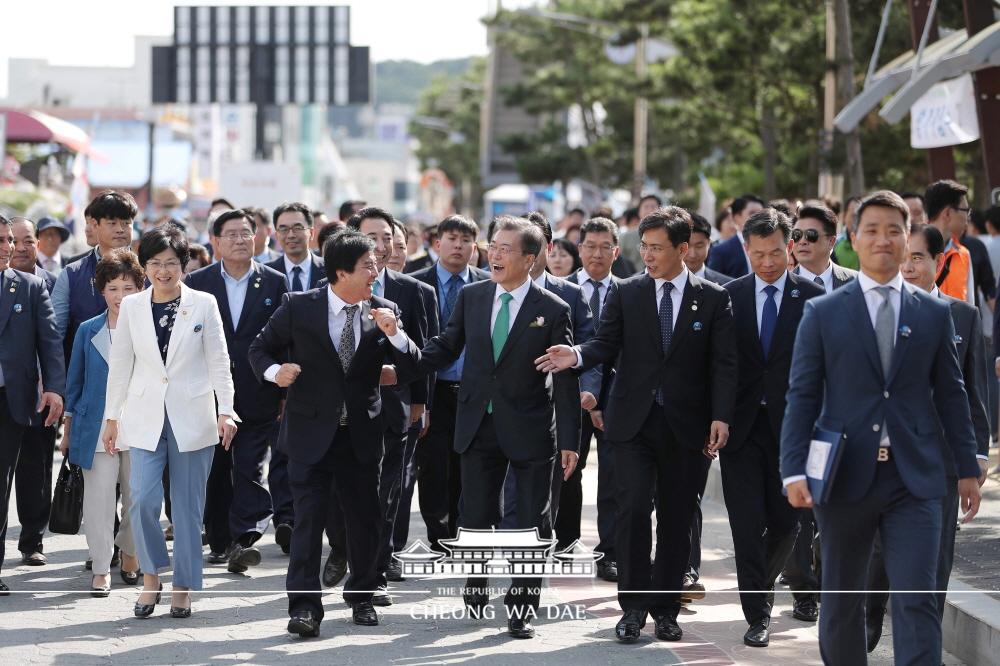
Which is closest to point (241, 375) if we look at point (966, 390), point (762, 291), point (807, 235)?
point (762, 291)

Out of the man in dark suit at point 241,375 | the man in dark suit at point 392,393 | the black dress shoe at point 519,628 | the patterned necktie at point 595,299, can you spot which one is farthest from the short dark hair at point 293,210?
the black dress shoe at point 519,628

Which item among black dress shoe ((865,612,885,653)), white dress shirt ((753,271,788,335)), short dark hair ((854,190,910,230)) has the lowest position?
black dress shoe ((865,612,885,653))

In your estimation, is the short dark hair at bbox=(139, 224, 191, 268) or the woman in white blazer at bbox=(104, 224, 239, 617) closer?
the woman in white blazer at bbox=(104, 224, 239, 617)

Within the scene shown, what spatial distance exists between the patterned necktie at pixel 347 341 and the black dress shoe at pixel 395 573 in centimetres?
193

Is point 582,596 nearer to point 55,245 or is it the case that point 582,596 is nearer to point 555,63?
point 55,245

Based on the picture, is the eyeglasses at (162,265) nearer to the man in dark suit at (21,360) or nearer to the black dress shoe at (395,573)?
the man in dark suit at (21,360)

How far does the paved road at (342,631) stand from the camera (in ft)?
24.5

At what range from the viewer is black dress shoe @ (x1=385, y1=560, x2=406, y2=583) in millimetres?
9562

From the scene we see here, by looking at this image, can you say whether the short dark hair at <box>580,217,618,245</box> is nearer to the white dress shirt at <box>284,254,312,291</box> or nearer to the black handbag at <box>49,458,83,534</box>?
the white dress shirt at <box>284,254,312,291</box>

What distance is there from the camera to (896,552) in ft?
20.0

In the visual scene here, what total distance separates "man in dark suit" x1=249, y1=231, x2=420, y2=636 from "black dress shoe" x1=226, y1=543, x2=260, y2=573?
1709 mm

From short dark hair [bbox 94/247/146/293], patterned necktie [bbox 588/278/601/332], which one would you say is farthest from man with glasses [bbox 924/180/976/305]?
short dark hair [bbox 94/247/146/293]

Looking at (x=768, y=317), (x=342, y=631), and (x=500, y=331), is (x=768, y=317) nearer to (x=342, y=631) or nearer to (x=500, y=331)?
(x=500, y=331)

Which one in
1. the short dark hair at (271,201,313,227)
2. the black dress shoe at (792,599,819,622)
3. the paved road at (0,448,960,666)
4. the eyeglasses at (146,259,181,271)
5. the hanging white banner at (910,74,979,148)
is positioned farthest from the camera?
the hanging white banner at (910,74,979,148)
